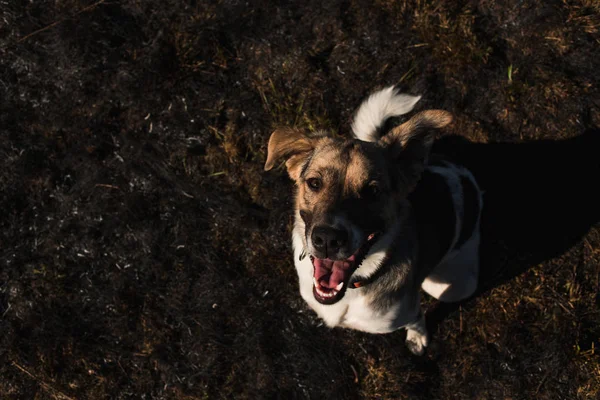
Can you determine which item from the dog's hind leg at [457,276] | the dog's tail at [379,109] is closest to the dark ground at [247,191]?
the dog's hind leg at [457,276]

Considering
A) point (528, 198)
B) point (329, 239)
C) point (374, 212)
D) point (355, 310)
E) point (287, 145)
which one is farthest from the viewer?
point (528, 198)

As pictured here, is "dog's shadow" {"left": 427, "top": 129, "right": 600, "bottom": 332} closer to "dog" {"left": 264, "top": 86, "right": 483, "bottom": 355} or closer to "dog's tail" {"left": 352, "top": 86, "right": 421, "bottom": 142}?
"dog" {"left": 264, "top": 86, "right": 483, "bottom": 355}

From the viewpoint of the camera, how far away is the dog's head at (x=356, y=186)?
11.1 feet

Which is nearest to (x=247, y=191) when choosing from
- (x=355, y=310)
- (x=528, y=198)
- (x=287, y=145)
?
(x=287, y=145)

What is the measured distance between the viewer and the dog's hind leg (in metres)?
4.77

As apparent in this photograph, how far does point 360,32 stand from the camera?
5402 mm

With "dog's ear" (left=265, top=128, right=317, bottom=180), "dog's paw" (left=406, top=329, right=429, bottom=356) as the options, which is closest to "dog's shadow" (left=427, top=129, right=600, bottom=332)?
"dog's paw" (left=406, top=329, right=429, bottom=356)

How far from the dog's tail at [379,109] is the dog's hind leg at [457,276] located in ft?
4.61

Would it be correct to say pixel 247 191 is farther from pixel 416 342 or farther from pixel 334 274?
pixel 416 342

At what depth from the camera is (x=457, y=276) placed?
4.85 metres

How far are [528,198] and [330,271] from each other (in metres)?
2.59

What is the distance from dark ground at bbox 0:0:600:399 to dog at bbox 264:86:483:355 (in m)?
1.04

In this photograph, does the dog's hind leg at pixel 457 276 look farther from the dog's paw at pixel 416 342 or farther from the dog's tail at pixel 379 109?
the dog's tail at pixel 379 109

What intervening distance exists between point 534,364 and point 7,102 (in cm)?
591
